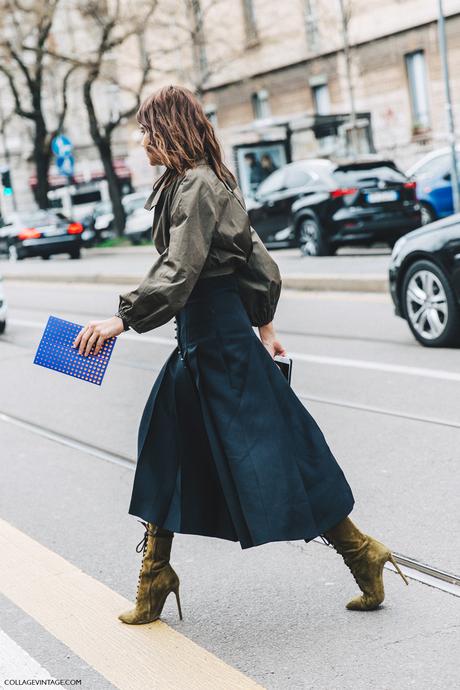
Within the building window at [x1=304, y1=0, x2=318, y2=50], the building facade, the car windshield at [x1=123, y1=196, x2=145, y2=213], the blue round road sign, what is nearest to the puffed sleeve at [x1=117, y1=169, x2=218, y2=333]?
the blue round road sign

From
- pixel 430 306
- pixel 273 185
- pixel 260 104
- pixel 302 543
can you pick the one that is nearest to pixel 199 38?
pixel 260 104

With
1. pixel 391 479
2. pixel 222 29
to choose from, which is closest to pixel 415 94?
pixel 222 29

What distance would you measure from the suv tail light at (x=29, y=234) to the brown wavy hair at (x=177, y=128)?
27928 millimetres

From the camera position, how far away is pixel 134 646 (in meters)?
3.77

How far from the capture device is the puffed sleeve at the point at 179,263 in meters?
3.55

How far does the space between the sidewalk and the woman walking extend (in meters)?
10.2

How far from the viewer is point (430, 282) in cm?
934

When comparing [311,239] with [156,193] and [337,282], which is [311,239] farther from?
[156,193]

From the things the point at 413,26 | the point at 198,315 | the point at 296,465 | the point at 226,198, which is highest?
the point at 413,26

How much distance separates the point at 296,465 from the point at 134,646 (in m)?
0.76

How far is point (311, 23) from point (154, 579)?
34.7 m

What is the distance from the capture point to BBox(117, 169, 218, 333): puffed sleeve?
3553 mm

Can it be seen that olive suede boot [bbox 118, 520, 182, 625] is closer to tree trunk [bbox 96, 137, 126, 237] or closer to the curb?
the curb

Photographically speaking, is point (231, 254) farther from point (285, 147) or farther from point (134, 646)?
point (285, 147)
